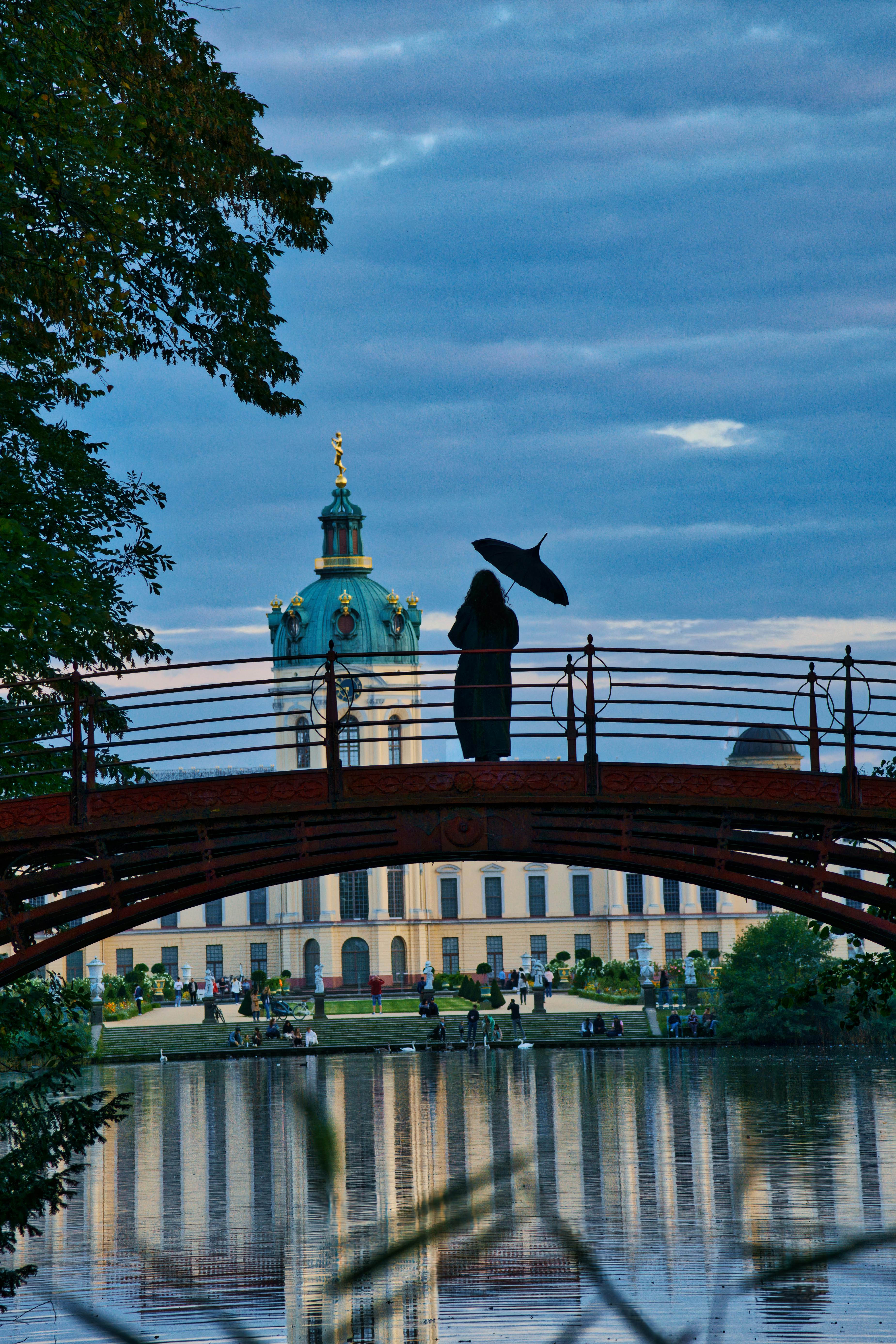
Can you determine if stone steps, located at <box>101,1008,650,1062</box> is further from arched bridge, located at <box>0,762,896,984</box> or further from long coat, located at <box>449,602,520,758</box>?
arched bridge, located at <box>0,762,896,984</box>

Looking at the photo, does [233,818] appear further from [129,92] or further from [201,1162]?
[201,1162]

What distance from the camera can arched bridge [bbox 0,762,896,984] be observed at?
38.2ft

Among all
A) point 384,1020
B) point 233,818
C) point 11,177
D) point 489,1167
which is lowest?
point 384,1020

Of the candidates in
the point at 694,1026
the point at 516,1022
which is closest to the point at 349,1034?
the point at 516,1022

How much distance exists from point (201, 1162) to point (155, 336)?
14.5 meters

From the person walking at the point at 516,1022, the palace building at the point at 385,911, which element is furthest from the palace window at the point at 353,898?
the person walking at the point at 516,1022

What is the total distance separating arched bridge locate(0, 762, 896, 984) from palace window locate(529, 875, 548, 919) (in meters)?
84.0

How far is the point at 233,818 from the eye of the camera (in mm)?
11695

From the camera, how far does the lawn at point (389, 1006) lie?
218ft

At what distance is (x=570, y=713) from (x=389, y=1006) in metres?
60.6

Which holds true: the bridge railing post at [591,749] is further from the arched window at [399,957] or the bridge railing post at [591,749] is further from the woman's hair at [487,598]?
the arched window at [399,957]

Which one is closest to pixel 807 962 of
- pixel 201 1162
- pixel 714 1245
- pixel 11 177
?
pixel 201 1162

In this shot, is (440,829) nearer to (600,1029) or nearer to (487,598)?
(487,598)

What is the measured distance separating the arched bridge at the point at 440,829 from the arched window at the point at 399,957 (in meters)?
80.4
